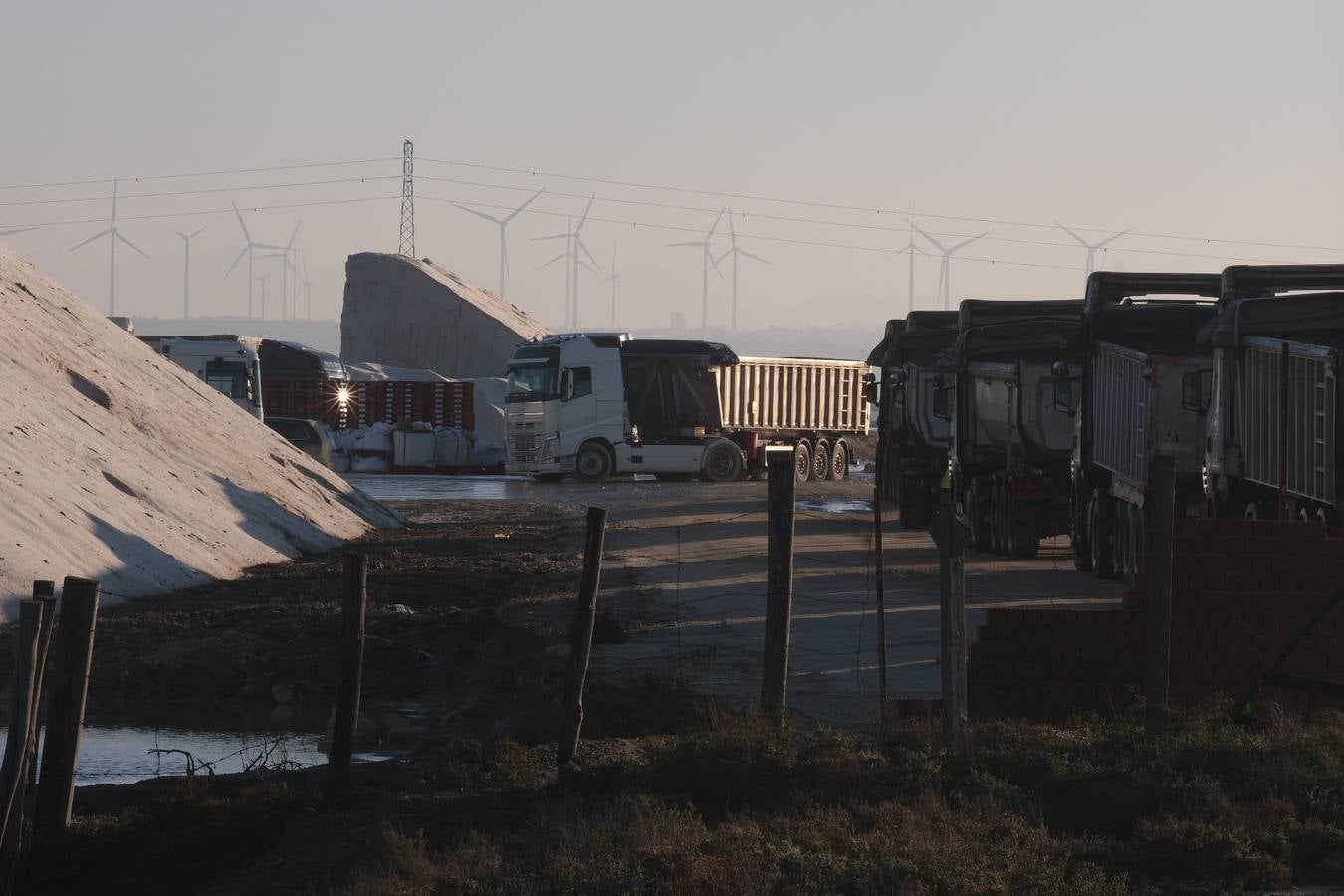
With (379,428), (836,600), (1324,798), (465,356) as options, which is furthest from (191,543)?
(465,356)

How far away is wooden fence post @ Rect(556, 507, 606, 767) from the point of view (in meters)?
9.95

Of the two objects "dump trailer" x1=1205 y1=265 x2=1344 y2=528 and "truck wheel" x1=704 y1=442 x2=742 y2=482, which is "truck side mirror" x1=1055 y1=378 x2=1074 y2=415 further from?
"truck wheel" x1=704 y1=442 x2=742 y2=482

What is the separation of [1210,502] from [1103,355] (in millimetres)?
3623

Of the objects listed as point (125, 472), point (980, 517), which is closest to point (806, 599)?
point (980, 517)

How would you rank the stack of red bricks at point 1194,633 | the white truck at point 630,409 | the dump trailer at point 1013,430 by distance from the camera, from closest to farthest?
the stack of red bricks at point 1194,633 < the dump trailer at point 1013,430 < the white truck at point 630,409

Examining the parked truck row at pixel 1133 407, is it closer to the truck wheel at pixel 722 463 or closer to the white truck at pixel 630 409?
the white truck at pixel 630 409

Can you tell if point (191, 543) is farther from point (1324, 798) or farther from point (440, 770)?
point (1324, 798)

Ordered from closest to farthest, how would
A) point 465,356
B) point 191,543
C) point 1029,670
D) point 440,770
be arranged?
point 440,770, point 1029,670, point 191,543, point 465,356

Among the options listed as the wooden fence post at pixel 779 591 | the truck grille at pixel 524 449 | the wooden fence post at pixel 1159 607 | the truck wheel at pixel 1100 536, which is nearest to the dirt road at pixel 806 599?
the truck wheel at pixel 1100 536

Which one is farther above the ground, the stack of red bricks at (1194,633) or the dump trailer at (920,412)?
the dump trailer at (920,412)

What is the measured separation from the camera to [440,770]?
9.93 m

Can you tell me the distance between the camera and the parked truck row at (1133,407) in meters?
15.2

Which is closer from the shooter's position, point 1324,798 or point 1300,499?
point 1324,798

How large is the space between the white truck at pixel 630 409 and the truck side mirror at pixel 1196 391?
27.4 metres
